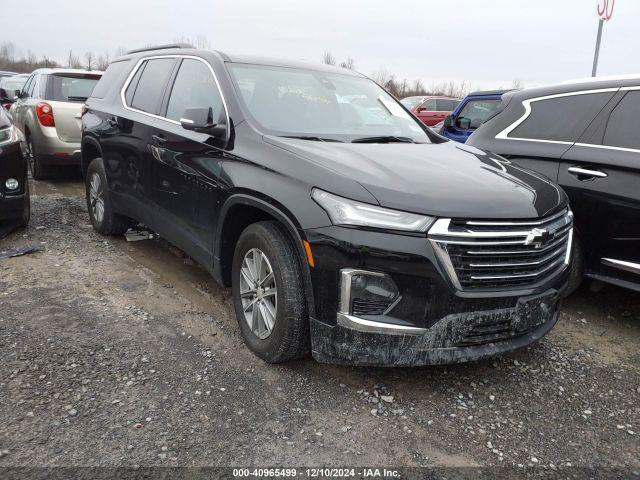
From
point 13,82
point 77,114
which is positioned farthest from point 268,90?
point 13,82

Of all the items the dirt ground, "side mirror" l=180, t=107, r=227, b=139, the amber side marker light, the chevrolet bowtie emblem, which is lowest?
the dirt ground

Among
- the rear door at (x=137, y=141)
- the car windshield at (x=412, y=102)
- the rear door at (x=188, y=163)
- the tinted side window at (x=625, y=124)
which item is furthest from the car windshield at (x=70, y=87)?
the car windshield at (x=412, y=102)

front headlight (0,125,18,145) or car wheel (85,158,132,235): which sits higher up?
front headlight (0,125,18,145)

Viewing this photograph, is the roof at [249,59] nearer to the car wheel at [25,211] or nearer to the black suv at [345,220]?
the black suv at [345,220]

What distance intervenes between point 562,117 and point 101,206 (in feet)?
14.1

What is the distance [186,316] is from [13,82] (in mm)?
13327

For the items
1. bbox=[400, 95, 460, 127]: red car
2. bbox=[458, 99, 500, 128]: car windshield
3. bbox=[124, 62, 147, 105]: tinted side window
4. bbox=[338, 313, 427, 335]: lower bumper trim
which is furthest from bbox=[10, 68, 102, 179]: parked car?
bbox=[400, 95, 460, 127]: red car

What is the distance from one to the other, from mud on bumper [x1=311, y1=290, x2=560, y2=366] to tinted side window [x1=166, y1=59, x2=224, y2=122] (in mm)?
1722

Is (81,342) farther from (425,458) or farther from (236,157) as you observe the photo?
(425,458)

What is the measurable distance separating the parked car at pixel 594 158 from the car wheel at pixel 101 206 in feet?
11.8

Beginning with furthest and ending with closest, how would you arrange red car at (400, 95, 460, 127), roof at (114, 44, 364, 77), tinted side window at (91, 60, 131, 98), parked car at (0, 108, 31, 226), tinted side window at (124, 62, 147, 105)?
red car at (400, 95, 460, 127)
tinted side window at (91, 60, 131, 98)
parked car at (0, 108, 31, 226)
tinted side window at (124, 62, 147, 105)
roof at (114, 44, 364, 77)

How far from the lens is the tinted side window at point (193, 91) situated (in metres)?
3.50

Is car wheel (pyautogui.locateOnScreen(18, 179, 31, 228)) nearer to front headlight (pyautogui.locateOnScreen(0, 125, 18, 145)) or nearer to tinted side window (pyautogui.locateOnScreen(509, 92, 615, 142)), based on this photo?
front headlight (pyautogui.locateOnScreen(0, 125, 18, 145))

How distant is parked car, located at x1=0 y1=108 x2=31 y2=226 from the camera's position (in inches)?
187
